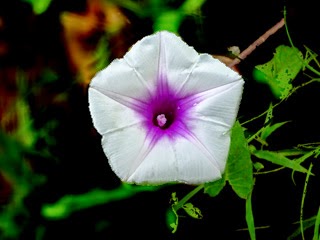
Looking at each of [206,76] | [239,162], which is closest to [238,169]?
[239,162]

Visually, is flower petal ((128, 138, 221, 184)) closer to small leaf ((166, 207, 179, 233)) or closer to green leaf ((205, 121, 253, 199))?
green leaf ((205, 121, 253, 199))

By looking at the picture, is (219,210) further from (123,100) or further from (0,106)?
(0,106)

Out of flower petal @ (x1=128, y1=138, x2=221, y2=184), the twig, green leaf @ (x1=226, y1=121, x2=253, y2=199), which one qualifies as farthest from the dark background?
flower petal @ (x1=128, y1=138, x2=221, y2=184)

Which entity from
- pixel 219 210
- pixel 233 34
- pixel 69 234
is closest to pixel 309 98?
pixel 233 34

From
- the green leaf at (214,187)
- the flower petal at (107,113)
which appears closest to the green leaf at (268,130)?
the green leaf at (214,187)

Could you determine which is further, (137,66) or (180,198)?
(180,198)

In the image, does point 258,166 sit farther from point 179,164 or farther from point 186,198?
point 179,164

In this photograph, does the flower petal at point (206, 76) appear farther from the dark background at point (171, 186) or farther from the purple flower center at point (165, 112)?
the dark background at point (171, 186)
